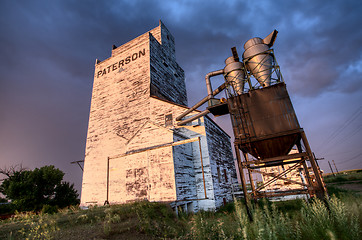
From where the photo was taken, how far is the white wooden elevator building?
10930 mm

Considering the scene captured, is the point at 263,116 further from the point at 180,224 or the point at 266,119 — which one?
the point at 180,224

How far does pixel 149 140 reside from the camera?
12.2 meters

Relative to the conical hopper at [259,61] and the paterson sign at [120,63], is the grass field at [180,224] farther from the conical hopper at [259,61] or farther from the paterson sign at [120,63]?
the paterson sign at [120,63]

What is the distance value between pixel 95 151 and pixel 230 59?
15243 mm

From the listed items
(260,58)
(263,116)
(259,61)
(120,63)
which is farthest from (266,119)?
(120,63)

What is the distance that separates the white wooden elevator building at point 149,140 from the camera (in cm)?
1093

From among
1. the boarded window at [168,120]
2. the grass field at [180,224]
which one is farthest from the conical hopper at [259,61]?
the boarded window at [168,120]

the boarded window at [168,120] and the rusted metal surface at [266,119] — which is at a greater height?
the boarded window at [168,120]

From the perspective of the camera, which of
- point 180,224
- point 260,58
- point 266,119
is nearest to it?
point 180,224

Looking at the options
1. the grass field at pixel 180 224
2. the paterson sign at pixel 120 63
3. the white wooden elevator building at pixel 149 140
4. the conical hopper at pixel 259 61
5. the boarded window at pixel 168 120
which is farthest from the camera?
the paterson sign at pixel 120 63

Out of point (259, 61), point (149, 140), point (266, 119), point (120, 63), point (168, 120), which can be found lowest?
point (266, 119)

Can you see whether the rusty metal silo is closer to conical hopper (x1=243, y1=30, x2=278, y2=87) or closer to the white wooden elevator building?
conical hopper (x1=243, y1=30, x2=278, y2=87)

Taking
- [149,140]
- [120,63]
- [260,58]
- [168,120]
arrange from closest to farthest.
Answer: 1. [260,58]
2. [149,140]
3. [168,120]
4. [120,63]

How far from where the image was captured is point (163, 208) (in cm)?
802
